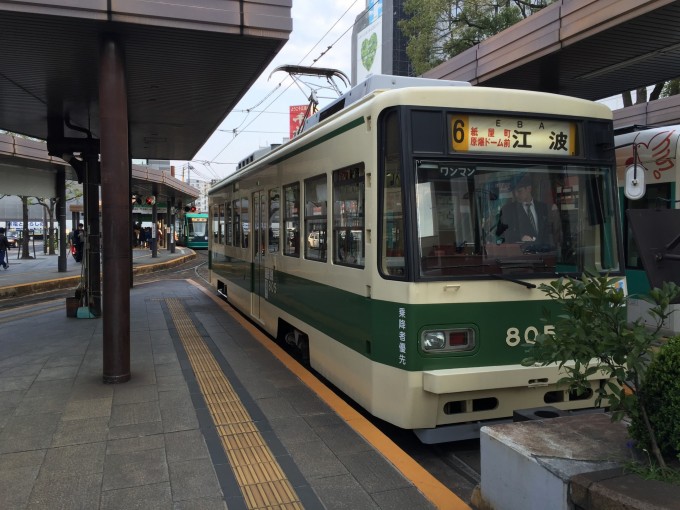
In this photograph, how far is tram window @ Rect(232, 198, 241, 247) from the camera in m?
9.64

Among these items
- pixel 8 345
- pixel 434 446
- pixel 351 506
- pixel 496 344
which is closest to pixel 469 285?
pixel 496 344

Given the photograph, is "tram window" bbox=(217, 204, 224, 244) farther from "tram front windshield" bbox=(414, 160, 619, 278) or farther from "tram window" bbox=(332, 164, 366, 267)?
"tram front windshield" bbox=(414, 160, 619, 278)

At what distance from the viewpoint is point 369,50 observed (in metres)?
52.0

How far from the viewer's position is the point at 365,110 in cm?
425

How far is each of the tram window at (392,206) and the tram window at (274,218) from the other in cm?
290

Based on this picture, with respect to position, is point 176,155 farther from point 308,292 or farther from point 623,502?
point 623,502

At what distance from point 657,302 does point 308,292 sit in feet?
11.9

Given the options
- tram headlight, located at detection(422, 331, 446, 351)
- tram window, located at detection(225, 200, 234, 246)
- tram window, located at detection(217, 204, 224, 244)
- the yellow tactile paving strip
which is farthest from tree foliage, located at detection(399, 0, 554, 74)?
tram headlight, located at detection(422, 331, 446, 351)

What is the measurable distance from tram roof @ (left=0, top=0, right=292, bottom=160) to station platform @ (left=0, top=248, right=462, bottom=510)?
3490mm

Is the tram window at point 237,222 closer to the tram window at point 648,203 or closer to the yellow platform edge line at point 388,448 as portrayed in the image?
the yellow platform edge line at point 388,448

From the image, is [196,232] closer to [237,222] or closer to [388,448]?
[237,222]

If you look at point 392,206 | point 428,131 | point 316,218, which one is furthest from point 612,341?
point 316,218

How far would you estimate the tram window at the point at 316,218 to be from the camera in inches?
204

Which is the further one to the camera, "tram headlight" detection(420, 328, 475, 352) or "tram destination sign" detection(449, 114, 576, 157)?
"tram destination sign" detection(449, 114, 576, 157)
